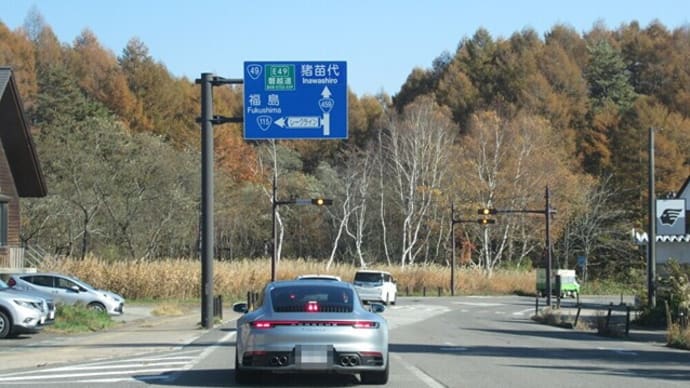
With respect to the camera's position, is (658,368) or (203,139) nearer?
(658,368)

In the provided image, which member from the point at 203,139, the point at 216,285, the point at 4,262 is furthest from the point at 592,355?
the point at 216,285

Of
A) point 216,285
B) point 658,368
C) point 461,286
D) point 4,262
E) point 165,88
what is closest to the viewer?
point 658,368

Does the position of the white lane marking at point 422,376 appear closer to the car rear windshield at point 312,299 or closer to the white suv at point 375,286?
the car rear windshield at point 312,299

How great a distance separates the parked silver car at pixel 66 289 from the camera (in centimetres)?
3588

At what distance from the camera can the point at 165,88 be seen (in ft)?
309

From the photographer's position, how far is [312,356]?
1303 cm

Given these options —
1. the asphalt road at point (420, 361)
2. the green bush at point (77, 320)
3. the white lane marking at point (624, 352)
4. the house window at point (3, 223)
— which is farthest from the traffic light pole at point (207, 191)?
the house window at point (3, 223)

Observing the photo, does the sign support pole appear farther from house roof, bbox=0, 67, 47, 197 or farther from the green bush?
house roof, bbox=0, 67, 47, 197

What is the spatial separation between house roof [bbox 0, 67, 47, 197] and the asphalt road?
16801 millimetres

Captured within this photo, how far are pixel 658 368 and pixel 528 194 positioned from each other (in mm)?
60202

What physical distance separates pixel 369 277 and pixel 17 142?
18431 millimetres

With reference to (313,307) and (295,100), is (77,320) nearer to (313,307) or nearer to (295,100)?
(295,100)

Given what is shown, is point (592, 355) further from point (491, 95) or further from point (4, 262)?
point (491, 95)

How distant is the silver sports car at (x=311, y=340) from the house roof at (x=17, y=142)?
104 ft
